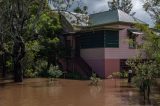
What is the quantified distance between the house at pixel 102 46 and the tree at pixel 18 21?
668 centimetres

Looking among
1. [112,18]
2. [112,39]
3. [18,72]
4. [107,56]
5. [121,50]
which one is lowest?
[18,72]

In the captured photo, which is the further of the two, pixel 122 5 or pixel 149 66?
pixel 122 5

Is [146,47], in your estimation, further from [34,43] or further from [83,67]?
[83,67]

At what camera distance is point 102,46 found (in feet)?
119

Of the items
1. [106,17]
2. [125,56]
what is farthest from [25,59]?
[106,17]

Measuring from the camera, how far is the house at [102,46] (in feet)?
119

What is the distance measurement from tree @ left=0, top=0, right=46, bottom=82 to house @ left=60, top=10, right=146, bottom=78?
6682mm

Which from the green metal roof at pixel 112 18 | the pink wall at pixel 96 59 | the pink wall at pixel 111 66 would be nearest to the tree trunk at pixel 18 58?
the pink wall at pixel 96 59

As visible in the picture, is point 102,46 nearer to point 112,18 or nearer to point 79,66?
point 79,66

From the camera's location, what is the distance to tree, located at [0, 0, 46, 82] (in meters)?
28.5

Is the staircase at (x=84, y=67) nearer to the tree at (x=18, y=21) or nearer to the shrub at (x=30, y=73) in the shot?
the shrub at (x=30, y=73)

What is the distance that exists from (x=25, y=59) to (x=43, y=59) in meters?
6.20

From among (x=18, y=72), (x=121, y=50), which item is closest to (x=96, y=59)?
(x=121, y=50)

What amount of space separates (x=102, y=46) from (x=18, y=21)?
9.84 m
